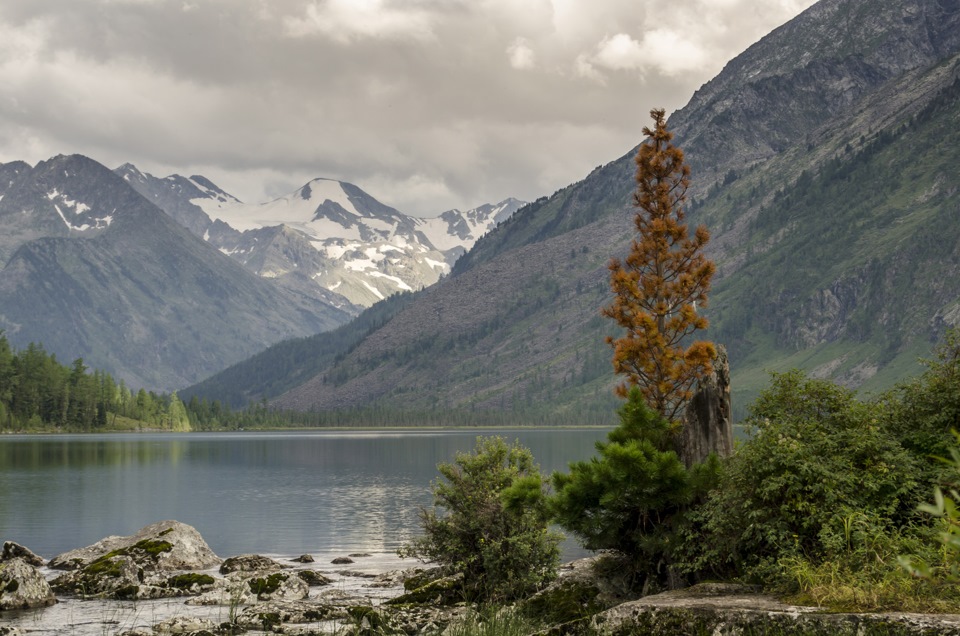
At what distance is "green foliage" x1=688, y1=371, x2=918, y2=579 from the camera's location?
2559cm

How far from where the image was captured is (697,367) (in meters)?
41.7

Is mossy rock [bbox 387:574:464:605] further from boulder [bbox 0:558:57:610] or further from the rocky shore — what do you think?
boulder [bbox 0:558:57:610]

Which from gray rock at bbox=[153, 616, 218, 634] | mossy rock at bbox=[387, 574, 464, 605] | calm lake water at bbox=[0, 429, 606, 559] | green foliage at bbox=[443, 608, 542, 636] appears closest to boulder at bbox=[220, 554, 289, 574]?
mossy rock at bbox=[387, 574, 464, 605]

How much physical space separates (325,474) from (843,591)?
149836 mm

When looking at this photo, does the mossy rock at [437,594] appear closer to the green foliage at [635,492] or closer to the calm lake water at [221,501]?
the green foliage at [635,492]

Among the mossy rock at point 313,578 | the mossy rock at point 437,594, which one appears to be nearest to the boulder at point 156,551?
the mossy rock at point 313,578

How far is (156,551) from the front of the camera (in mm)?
55656

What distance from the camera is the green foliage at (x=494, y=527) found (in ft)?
124

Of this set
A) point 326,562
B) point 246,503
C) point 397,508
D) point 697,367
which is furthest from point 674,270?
point 246,503

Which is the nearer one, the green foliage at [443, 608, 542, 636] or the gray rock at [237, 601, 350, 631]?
the green foliage at [443, 608, 542, 636]

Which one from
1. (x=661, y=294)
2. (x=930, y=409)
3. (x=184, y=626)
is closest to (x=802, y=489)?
(x=930, y=409)

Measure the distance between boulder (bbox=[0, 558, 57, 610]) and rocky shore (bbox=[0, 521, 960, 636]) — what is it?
0.05 m

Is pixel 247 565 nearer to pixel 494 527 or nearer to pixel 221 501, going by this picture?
pixel 494 527

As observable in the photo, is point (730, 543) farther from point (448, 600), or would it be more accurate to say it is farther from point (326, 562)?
point (326, 562)
